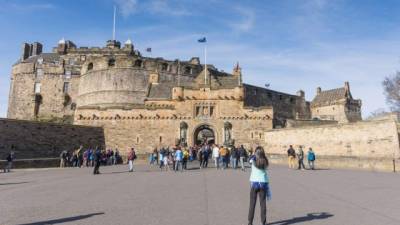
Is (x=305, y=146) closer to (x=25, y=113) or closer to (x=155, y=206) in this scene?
(x=155, y=206)

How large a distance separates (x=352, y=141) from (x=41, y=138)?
2322 centimetres

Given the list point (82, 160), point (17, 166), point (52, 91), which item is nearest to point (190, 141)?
point (82, 160)

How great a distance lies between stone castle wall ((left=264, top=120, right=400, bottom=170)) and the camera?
738 inches

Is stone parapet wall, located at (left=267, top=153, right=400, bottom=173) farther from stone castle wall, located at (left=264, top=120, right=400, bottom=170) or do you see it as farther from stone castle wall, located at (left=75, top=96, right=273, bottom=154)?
stone castle wall, located at (left=75, top=96, right=273, bottom=154)

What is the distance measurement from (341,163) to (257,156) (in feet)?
47.1

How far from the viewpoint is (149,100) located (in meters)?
37.6

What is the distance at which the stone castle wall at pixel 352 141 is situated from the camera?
18.7 meters

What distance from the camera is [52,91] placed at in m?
53.9

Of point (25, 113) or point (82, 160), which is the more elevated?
point (25, 113)

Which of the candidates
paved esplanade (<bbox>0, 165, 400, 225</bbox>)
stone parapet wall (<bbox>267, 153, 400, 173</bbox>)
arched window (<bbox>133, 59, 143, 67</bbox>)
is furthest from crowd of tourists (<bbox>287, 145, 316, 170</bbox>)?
arched window (<bbox>133, 59, 143, 67</bbox>)

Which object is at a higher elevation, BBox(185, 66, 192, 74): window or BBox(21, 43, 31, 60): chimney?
BBox(21, 43, 31, 60): chimney

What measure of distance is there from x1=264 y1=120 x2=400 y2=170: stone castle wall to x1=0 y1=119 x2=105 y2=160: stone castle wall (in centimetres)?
1735

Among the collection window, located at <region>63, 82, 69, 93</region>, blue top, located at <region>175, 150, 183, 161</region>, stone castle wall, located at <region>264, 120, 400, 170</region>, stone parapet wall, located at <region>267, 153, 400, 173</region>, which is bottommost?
stone parapet wall, located at <region>267, 153, 400, 173</region>

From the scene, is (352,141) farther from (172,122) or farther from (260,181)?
(260,181)
